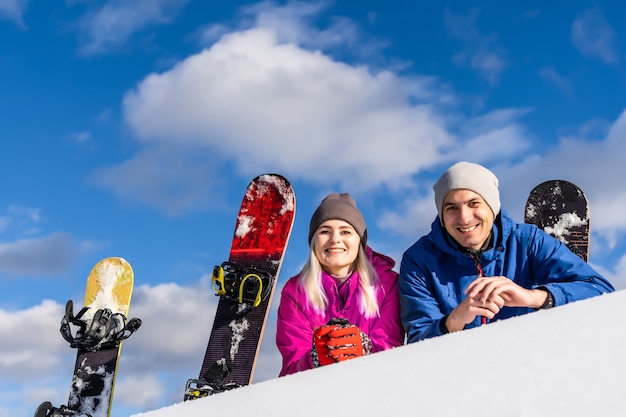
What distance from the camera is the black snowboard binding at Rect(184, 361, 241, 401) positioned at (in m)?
4.47

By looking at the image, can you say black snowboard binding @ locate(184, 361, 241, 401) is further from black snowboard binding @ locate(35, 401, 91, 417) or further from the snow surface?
the snow surface

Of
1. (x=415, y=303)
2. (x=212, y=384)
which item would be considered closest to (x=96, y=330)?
(x=212, y=384)

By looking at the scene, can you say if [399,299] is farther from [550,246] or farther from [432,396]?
[432,396]

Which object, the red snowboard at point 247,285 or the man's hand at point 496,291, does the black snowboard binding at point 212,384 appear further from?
the man's hand at point 496,291

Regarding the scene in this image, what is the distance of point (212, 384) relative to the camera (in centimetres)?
467

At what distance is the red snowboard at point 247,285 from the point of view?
4.71 m

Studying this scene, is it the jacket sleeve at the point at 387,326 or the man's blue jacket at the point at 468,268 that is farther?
the jacket sleeve at the point at 387,326

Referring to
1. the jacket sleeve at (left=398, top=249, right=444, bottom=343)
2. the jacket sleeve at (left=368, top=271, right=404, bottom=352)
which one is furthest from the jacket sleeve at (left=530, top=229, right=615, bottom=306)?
the jacket sleeve at (left=368, top=271, right=404, bottom=352)

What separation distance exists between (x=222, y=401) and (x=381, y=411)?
1.70 ft

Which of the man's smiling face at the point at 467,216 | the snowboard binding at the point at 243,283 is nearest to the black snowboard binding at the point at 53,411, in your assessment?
the snowboard binding at the point at 243,283

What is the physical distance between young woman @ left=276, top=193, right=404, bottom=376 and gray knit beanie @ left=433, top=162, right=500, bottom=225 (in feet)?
1.95

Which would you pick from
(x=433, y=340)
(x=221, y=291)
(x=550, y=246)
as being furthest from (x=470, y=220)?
(x=221, y=291)

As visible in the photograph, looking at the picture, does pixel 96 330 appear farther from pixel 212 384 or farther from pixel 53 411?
pixel 212 384

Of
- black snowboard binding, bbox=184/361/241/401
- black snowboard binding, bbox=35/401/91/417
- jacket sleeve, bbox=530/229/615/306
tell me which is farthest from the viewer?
black snowboard binding, bbox=35/401/91/417
